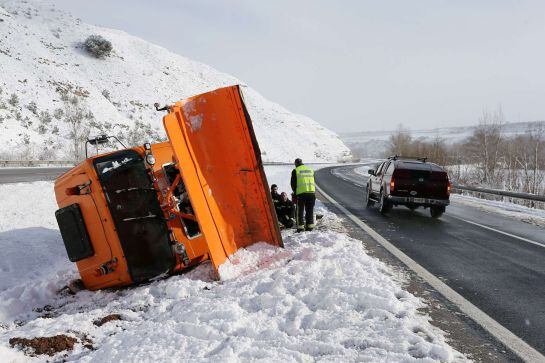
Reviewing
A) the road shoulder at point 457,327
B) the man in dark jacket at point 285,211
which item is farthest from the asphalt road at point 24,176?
the road shoulder at point 457,327

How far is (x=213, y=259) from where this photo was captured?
16.5ft

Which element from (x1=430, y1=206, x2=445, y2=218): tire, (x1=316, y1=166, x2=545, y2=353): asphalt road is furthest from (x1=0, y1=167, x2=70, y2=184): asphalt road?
(x1=430, y1=206, x2=445, y2=218): tire

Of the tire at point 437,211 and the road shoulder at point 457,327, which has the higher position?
the road shoulder at point 457,327

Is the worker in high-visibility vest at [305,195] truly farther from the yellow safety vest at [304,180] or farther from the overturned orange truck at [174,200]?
the overturned orange truck at [174,200]

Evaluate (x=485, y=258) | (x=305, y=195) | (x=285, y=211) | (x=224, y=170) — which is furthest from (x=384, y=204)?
(x=224, y=170)

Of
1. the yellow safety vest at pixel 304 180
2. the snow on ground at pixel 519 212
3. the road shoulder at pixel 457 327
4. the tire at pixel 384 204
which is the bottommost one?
the snow on ground at pixel 519 212

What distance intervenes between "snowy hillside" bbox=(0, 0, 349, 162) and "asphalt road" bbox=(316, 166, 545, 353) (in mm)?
30386

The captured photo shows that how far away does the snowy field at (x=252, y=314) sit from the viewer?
10.7 feet

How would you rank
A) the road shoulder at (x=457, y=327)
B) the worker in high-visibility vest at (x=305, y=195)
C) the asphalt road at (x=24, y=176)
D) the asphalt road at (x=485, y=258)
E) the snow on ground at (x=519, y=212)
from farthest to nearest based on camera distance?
the asphalt road at (x=24, y=176)
the snow on ground at (x=519, y=212)
the worker in high-visibility vest at (x=305, y=195)
the asphalt road at (x=485, y=258)
the road shoulder at (x=457, y=327)

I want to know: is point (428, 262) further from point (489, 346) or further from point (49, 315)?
point (49, 315)

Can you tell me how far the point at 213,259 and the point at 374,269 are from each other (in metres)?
2.23

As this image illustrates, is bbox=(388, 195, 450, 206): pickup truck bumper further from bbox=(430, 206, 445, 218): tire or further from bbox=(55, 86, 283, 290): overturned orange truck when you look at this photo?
bbox=(55, 86, 283, 290): overturned orange truck

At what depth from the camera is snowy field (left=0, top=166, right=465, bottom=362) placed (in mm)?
3264

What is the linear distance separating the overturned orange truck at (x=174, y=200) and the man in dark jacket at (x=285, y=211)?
128 inches
